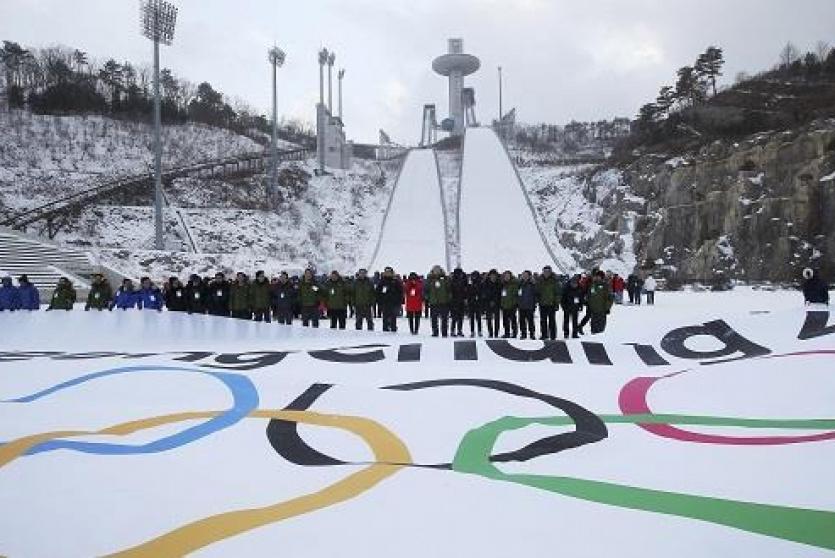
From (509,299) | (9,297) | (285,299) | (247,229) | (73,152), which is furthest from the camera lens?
(73,152)

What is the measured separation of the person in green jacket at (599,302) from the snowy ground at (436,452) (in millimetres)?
3461

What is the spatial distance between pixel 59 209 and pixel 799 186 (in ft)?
114

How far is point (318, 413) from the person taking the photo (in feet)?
16.4

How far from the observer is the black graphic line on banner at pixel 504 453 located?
13.3 ft

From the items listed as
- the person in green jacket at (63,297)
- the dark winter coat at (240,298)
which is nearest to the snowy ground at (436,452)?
the dark winter coat at (240,298)

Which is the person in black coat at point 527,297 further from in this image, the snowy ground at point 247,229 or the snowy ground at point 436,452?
the snowy ground at point 247,229

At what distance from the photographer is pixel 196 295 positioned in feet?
40.1

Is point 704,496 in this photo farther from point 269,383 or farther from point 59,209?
point 59,209

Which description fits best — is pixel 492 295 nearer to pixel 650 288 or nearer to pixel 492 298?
pixel 492 298

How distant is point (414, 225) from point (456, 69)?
40.7 m

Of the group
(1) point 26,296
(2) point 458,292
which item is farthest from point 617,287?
(1) point 26,296

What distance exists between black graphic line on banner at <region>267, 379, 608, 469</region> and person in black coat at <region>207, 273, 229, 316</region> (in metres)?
7.21

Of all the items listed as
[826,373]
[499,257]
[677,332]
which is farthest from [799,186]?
[826,373]

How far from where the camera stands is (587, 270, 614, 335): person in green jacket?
417 inches
